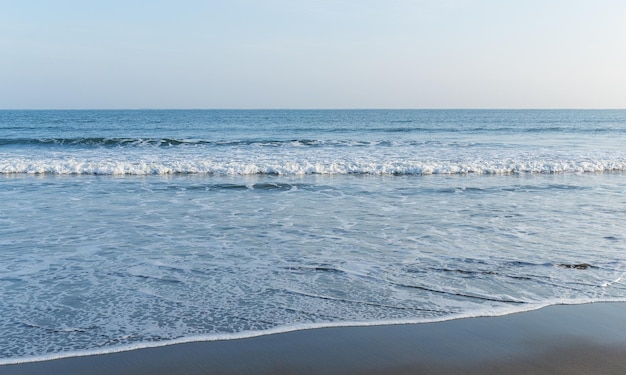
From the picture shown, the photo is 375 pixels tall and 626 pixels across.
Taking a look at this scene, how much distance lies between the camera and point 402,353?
5129mm

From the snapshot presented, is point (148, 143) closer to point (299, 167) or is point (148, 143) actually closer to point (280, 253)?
point (299, 167)

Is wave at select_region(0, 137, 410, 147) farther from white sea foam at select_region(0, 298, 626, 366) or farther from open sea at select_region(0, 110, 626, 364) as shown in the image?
white sea foam at select_region(0, 298, 626, 366)

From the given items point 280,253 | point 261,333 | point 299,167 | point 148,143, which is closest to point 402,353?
point 261,333

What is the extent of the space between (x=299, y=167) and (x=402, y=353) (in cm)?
1607

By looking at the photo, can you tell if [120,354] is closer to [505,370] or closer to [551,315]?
[505,370]

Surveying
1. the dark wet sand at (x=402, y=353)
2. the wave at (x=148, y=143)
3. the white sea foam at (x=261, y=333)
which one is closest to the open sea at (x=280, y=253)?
the white sea foam at (x=261, y=333)

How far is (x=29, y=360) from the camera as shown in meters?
4.95

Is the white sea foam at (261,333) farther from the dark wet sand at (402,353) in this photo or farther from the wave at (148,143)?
the wave at (148,143)

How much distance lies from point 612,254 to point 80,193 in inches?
505

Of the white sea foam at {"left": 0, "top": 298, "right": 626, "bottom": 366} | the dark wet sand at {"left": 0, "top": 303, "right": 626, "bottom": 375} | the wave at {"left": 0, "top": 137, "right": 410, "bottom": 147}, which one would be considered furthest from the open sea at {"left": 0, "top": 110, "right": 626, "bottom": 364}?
the wave at {"left": 0, "top": 137, "right": 410, "bottom": 147}

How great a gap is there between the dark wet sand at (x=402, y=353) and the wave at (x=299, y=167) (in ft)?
48.0

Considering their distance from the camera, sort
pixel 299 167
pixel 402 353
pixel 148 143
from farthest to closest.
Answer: pixel 148 143 → pixel 299 167 → pixel 402 353

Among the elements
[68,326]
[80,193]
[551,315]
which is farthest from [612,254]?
[80,193]

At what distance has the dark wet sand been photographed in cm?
481
